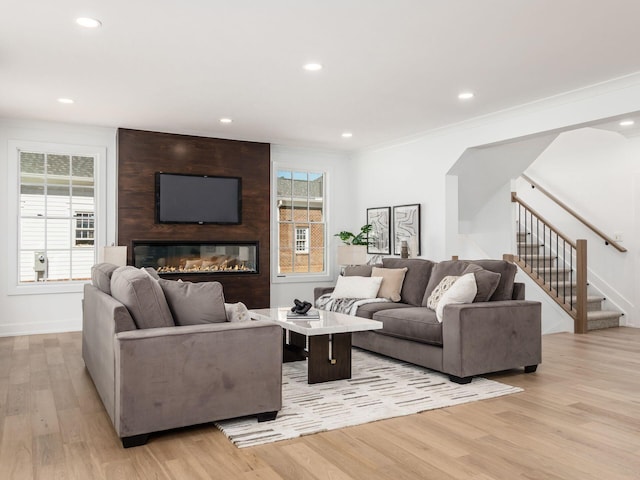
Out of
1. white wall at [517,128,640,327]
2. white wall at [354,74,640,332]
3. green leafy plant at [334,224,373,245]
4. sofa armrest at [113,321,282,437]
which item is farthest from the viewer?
green leafy plant at [334,224,373,245]

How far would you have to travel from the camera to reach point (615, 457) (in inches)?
107

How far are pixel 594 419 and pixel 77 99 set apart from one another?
17.8 feet

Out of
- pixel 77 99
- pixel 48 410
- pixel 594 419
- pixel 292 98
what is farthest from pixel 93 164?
pixel 594 419

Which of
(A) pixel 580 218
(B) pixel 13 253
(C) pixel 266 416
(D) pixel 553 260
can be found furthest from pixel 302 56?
(D) pixel 553 260

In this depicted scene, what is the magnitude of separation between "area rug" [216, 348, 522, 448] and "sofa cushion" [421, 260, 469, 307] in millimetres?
856

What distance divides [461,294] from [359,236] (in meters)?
3.66

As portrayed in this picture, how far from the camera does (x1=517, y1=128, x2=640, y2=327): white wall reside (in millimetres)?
7184

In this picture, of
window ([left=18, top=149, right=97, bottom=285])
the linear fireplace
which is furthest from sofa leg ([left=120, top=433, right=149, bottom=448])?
window ([left=18, top=149, right=97, bottom=285])

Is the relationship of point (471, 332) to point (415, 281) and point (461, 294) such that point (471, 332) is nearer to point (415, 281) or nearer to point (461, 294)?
point (461, 294)

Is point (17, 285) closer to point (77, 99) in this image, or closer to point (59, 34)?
point (77, 99)

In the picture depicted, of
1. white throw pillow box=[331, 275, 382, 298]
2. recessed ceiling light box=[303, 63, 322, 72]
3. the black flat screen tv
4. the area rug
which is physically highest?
recessed ceiling light box=[303, 63, 322, 72]

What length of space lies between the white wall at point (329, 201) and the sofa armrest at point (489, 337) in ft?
13.5

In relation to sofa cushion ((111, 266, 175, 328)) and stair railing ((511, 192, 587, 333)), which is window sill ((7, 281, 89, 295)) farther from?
stair railing ((511, 192, 587, 333))

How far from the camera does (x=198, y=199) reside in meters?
7.18
